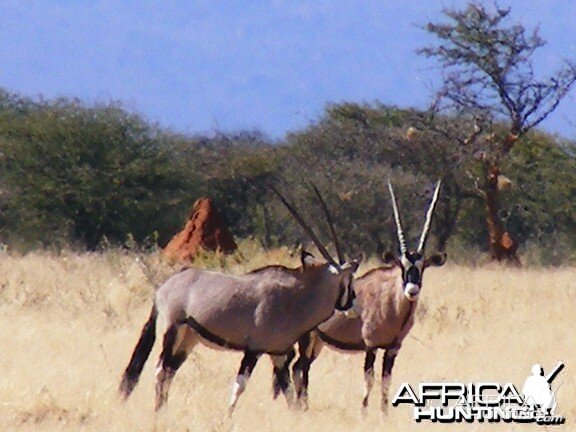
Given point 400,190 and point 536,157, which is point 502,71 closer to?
point 400,190

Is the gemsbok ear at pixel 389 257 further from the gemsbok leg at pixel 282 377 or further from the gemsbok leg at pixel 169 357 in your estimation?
the gemsbok leg at pixel 169 357

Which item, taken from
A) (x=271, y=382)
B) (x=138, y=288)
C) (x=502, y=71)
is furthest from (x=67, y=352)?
(x=502, y=71)

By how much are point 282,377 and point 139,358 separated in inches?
36.5

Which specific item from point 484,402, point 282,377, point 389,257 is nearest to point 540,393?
point 484,402

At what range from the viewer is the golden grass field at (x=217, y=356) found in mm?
7523

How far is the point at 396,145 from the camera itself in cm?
2784

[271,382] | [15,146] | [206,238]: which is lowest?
[271,382]

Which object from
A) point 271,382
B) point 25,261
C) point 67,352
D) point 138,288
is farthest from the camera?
point 25,261

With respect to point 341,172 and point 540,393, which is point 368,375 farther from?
point 341,172

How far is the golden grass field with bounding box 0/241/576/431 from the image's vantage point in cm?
752

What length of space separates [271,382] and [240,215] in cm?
2266

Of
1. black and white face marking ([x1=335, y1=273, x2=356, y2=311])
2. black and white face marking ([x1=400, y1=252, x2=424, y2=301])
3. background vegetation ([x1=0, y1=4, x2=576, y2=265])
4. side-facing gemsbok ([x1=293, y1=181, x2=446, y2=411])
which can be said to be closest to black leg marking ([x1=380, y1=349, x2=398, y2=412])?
side-facing gemsbok ([x1=293, y1=181, x2=446, y2=411])

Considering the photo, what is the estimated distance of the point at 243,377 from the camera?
25.4ft

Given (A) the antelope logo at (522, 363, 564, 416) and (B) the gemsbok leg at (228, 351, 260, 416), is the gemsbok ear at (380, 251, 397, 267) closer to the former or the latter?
(A) the antelope logo at (522, 363, 564, 416)
